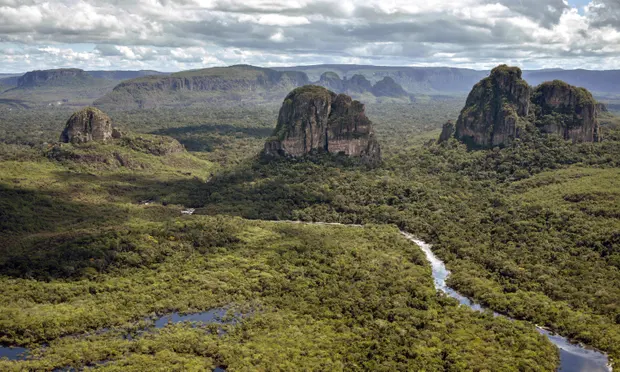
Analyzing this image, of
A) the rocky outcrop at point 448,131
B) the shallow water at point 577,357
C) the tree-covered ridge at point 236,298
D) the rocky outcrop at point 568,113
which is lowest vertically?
the shallow water at point 577,357

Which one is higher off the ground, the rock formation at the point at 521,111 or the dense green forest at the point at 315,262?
the rock formation at the point at 521,111

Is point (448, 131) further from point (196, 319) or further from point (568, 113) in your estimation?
point (196, 319)

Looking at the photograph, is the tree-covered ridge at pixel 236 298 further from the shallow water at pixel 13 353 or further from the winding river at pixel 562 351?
the winding river at pixel 562 351

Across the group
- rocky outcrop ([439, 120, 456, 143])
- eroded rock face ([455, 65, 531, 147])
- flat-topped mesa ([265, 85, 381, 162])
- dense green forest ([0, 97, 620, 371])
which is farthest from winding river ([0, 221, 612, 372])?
rocky outcrop ([439, 120, 456, 143])

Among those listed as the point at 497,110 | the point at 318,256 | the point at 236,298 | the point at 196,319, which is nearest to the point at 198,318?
the point at 196,319

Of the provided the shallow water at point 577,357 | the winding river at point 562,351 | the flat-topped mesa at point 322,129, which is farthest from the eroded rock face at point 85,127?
the shallow water at point 577,357

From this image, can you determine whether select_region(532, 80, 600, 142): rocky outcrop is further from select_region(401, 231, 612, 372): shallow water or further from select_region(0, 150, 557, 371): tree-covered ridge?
select_region(401, 231, 612, 372): shallow water

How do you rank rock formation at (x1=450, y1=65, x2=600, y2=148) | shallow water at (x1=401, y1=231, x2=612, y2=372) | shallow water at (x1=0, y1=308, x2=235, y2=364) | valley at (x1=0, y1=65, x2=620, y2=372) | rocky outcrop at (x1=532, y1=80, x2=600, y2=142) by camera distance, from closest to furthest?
shallow water at (x1=401, y1=231, x2=612, y2=372) < valley at (x1=0, y1=65, x2=620, y2=372) < shallow water at (x1=0, y1=308, x2=235, y2=364) < rocky outcrop at (x1=532, y1=80, x2=600, y2=142) < rock formation at (x1=450, y1=65, x2=600, y2=148)
